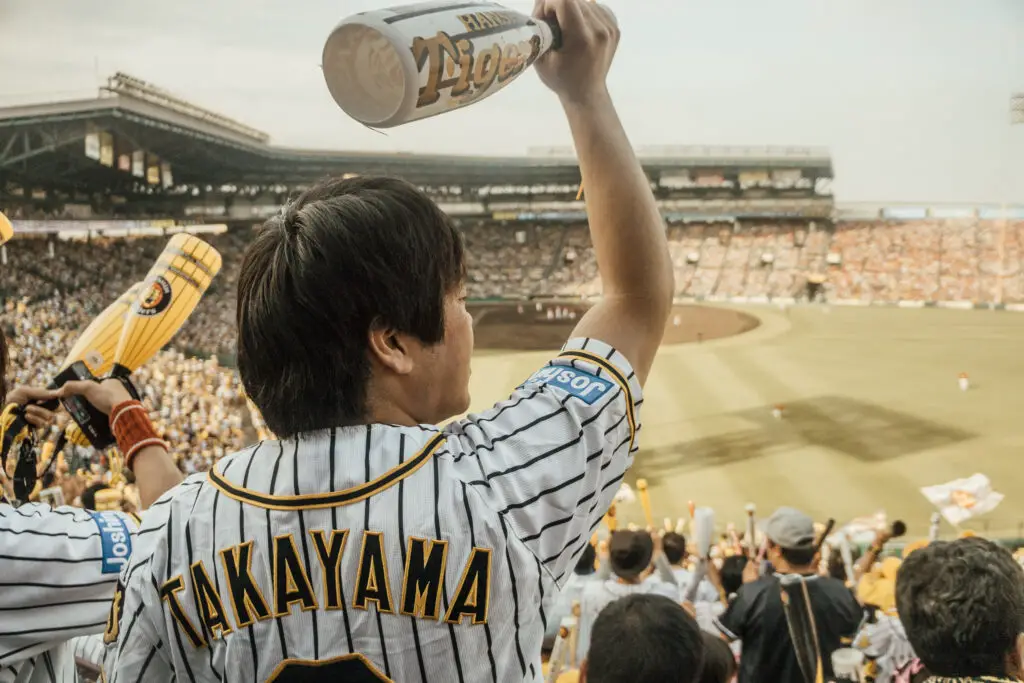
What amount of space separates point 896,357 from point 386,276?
1981cm

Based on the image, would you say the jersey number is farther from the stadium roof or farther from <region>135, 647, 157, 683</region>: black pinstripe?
the stadium roof

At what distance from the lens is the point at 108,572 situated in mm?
1260

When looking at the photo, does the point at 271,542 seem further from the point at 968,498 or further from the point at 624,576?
the point at 968,498

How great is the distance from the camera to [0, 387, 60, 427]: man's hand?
175cm

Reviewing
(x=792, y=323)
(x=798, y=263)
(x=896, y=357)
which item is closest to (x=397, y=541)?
(x=896, y=357)

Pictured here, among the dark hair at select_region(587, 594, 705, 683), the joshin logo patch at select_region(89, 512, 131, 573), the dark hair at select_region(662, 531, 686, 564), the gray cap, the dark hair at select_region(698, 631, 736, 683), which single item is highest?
the joshin logo patch at select_region(89, 512, 131, 573)

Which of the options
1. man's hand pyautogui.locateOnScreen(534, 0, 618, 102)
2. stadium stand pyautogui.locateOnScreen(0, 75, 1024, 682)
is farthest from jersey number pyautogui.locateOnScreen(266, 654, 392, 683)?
stadium stand pyautogui.locateOnScreen(0, 75, 1024, 682)

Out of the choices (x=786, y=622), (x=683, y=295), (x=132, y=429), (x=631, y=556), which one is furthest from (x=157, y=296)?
(x=683, y=295)

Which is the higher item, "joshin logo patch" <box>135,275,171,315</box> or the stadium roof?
the stadium roof

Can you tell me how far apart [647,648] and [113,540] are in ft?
2.92

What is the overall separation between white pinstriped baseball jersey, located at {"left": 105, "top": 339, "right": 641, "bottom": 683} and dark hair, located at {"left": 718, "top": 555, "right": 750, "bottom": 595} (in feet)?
11.9

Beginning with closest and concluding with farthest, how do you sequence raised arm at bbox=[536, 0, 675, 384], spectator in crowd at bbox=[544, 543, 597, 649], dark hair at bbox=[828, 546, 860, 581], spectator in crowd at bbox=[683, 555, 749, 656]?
raised arm at bbox=[536, 0, 675, 384], spectator in crowd at bbox=[544, 543, 597, 649], spectator in crowd at bbox=[683, 555, 749, 656], dark hair at bbox=[828, 546, 860, 581]

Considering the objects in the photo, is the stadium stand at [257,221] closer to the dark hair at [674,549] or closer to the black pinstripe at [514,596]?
the dark hair at [674,549]

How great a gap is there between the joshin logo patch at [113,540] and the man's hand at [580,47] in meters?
0.92
